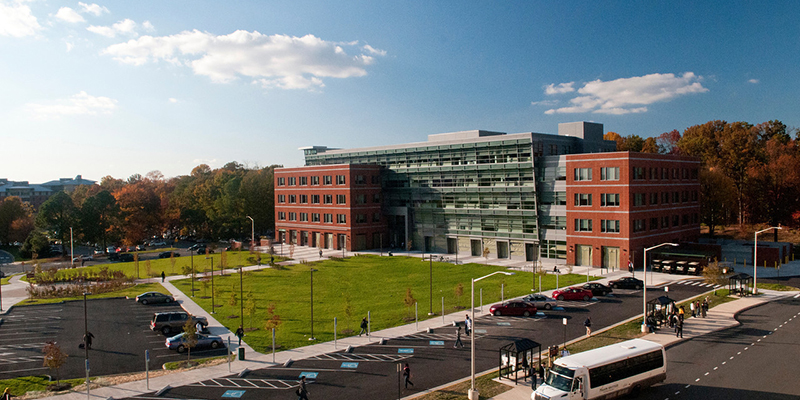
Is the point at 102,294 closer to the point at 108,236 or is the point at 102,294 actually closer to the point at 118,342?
the point at 118,342

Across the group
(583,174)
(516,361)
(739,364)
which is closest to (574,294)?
(739,364)

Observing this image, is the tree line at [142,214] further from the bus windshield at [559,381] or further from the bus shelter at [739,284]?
the bus windshield at [559,381]

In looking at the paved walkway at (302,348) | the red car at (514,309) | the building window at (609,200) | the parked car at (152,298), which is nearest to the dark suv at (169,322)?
the paved walkway at (302,348)

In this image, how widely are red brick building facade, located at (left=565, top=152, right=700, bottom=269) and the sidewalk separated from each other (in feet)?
59.9

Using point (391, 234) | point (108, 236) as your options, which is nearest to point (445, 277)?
point (391, 234)

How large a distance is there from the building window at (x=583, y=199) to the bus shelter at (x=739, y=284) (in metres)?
21.2

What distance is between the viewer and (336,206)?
96250mm

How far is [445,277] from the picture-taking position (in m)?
63.3

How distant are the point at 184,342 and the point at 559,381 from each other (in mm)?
26396

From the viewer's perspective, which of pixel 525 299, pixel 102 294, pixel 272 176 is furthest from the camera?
pixel 272 176

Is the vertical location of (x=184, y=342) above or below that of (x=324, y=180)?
below

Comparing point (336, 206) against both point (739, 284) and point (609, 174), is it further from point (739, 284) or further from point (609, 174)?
point (739, 284)

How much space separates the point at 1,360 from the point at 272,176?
8985cm

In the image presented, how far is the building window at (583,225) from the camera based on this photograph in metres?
69.5
